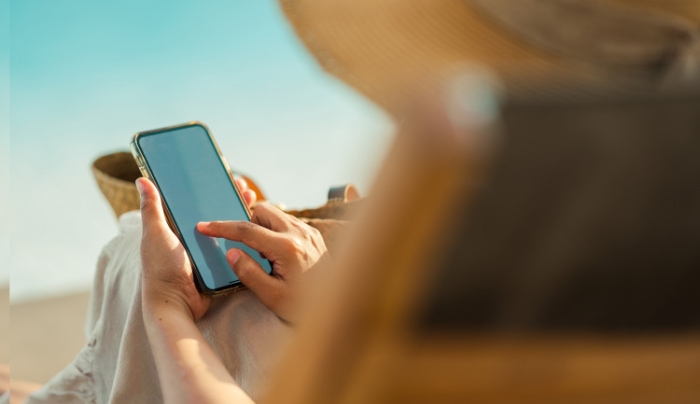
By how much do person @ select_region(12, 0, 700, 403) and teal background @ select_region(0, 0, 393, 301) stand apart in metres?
1.87

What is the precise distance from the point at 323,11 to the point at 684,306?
1.34 ft

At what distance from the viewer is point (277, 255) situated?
0.72 meters

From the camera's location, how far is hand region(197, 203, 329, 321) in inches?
27.6

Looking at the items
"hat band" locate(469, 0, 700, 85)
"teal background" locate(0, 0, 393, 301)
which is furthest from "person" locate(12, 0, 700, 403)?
"teal background" locate(0, 0, 393, 301)

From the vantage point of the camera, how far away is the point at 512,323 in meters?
0.25

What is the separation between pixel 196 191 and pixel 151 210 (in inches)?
3.2

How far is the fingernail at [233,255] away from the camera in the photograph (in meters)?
0.72

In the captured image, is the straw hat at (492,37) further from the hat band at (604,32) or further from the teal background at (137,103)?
the teal background at (137,103)

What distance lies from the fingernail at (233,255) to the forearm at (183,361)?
2.8 inches

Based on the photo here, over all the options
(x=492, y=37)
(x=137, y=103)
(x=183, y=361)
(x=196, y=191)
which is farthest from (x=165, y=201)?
(x=137, y=103)

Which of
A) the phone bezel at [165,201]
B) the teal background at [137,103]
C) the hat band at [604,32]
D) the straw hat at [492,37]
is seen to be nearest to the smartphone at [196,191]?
the phone bezel at [165,201]

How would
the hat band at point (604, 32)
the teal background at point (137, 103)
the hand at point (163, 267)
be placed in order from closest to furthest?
the hat band at point (604, 32) < the hand at point (163, 267) < the teal background at point (137, 103)

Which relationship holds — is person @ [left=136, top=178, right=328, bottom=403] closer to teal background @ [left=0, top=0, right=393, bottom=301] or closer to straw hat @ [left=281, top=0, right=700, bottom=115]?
straw hat @ [left=281, top=0, right=700, bottom=115]

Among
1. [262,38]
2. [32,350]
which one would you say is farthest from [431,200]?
[262,38]
